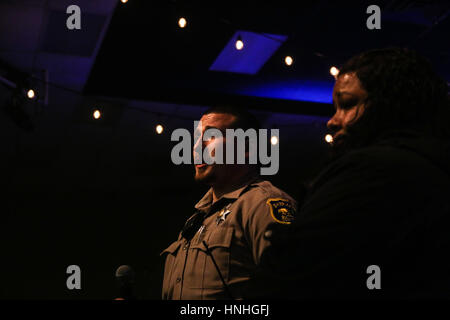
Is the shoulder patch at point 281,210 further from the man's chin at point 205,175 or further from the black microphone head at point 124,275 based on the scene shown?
the black microphone head at point 124,275

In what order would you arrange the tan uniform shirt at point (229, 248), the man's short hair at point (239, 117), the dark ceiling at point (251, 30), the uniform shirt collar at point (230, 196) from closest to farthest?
the tan uniform shirt at point (229, 248)
the uniform shirt collar at point (230, 196)
the man's short hair at point (239, 117)
the dark ceiling at point (251, 30)

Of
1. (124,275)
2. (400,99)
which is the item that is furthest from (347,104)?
(124,275)

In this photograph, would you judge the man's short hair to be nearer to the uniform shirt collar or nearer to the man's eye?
the uniform shirt collar

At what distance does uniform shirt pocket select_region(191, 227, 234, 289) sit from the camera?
169 centimetres

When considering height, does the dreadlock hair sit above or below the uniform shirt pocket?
above

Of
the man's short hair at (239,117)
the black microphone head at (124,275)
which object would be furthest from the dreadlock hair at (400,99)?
the black microphone head at (124,275)

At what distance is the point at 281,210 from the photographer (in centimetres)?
174

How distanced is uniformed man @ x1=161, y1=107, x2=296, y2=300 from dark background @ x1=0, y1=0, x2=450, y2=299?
0.75m

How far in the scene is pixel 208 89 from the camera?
520cm

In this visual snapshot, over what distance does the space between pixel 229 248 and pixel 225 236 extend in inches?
2.0

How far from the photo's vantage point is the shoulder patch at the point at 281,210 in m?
1.69

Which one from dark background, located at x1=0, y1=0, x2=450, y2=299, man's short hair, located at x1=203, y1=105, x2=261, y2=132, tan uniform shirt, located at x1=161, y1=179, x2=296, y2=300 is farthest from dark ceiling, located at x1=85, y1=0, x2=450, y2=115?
tan uniform shirt, located at x1=161, y1=179, x2=296, y2=300

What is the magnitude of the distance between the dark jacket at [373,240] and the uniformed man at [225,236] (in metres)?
0.72

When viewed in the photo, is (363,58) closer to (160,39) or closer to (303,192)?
(303,192)
